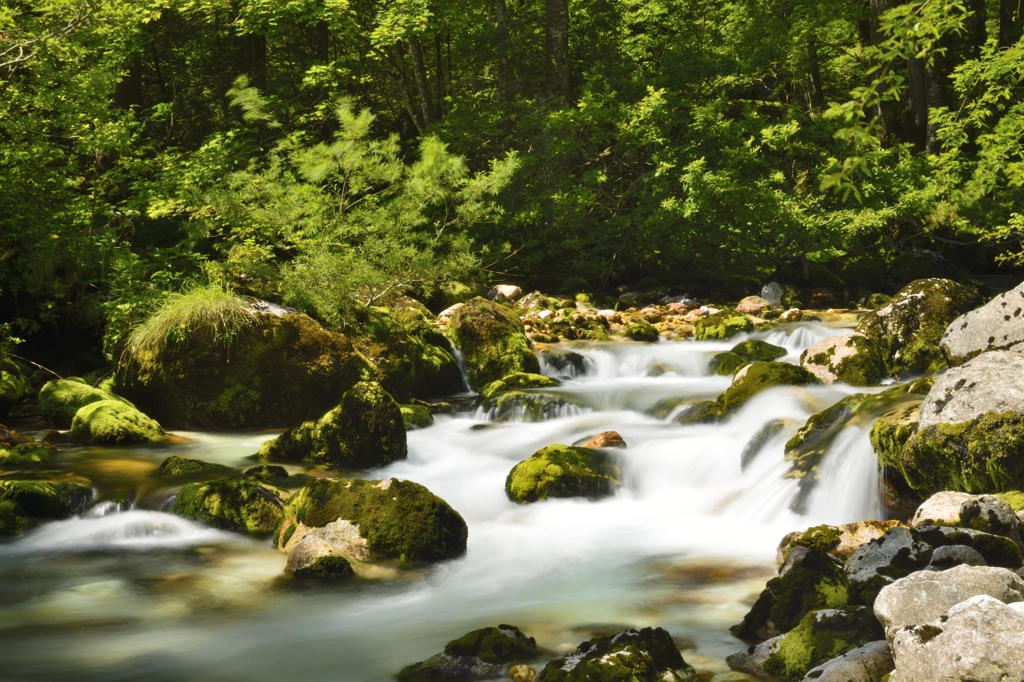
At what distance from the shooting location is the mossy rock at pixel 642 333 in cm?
1429

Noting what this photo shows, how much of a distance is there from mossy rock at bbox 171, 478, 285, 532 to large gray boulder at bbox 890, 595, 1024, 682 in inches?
188

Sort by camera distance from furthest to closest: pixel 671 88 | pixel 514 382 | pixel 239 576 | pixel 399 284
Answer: pixel 671 88
pixel 399 284
pixel 514 382
pixel 239 576

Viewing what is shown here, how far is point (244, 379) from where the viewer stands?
1032 centimetres

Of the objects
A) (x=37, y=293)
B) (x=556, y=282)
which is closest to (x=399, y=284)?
(x=37, y=293)

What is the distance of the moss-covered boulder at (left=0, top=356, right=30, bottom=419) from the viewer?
32.9 feet

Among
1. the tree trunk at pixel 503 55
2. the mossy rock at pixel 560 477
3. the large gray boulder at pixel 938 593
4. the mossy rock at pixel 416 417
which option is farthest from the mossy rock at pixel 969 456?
the tree trunk at pixel 503 55

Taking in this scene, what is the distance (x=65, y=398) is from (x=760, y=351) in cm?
870

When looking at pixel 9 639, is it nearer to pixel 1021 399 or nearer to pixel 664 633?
pixel 664 633

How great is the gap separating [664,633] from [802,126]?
15899 mm

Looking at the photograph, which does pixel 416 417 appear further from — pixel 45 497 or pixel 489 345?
pixel 45 497

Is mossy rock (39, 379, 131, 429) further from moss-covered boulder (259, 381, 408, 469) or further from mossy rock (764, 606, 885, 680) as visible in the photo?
mossy rock (764, 606, 885, 680)

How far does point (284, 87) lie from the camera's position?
18.5m

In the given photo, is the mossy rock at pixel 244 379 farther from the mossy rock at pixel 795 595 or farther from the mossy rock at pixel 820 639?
the mossy rock at pixel 820 639

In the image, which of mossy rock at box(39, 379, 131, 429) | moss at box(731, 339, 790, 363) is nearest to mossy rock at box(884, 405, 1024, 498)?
moss at box(731, 339, 790, 363)
